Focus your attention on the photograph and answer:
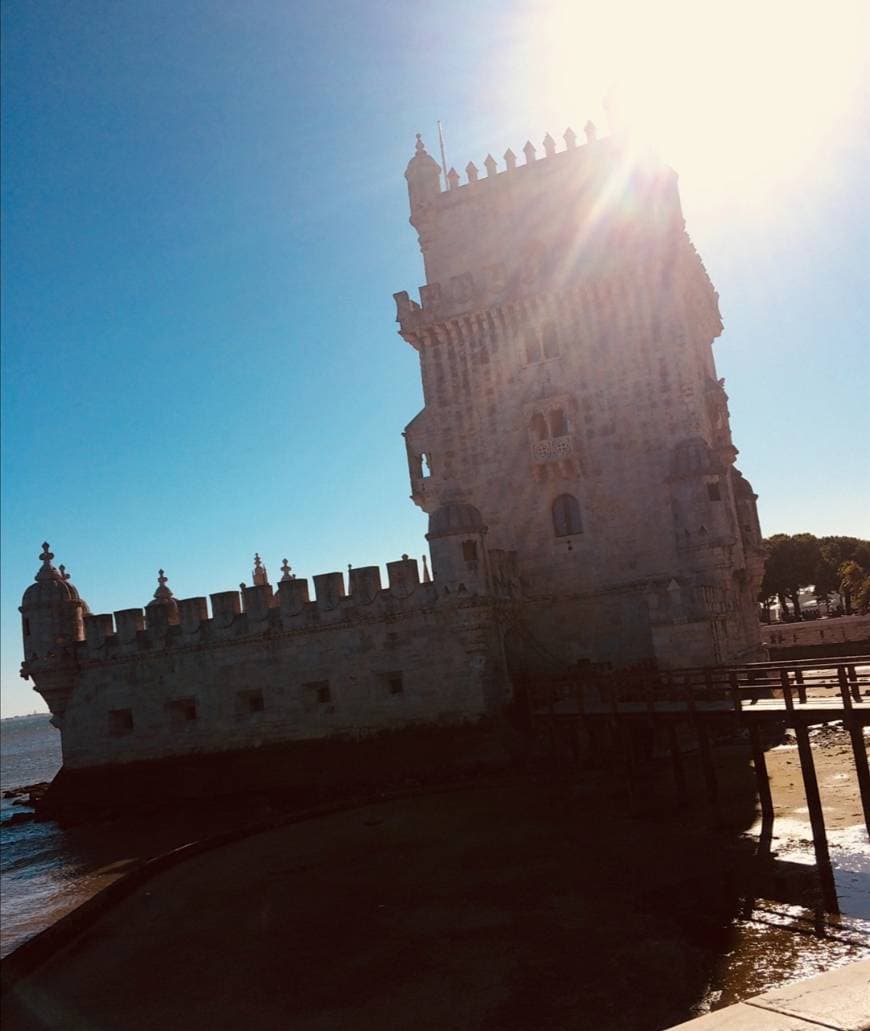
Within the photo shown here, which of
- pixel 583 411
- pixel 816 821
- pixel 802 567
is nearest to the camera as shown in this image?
pixel 816 821

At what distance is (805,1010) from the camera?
4801 millimetres

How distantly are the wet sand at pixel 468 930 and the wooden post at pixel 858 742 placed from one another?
3.73 ft

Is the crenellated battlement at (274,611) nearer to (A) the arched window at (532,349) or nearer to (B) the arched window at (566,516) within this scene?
(B) the arched window at (566,516)

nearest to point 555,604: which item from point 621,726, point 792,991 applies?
point 621,726

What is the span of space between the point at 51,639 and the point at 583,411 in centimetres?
1847

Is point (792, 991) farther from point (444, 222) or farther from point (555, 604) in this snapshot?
point (444, 222)

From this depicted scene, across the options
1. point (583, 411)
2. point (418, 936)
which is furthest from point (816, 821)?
point (583, 411)

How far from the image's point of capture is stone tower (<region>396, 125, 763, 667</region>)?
84.0ft

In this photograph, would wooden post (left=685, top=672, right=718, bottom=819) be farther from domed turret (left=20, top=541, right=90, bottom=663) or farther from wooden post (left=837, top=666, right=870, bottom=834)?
domed turret (left=20, top=541, right=90, bottom=663)

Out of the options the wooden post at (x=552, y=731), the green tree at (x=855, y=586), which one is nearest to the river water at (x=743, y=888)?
the wooden post at (x=552, y=731)

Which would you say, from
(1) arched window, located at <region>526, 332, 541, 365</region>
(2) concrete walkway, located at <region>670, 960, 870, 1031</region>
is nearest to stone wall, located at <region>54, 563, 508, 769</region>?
(1) arched window, located at <region>526, 332, 541, 365</region>

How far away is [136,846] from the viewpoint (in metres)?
21.9

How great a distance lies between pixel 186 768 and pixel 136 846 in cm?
497

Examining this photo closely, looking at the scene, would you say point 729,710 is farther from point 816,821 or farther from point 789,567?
point 789,567
